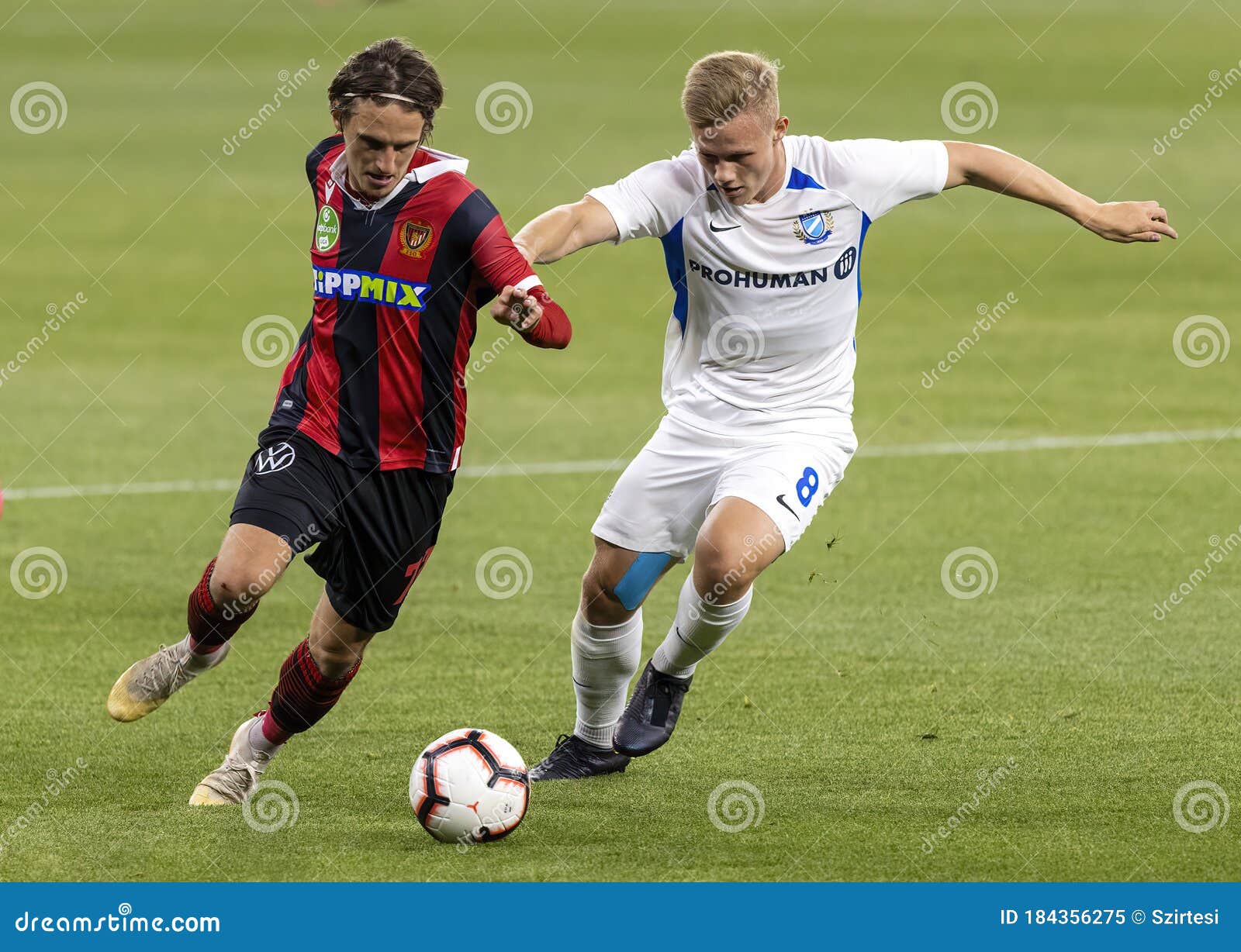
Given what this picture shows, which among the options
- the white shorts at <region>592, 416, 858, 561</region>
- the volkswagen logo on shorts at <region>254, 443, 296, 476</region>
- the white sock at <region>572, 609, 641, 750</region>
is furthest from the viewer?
the white sock at <region>572, 609, 641, 750</region>

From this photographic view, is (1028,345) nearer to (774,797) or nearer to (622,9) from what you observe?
(774,797)

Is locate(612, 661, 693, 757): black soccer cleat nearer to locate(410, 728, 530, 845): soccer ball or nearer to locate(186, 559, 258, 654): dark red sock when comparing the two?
locate(410, 728, 530, 845): soccer ball

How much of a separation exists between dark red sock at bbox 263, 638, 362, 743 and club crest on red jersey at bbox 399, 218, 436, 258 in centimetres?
149

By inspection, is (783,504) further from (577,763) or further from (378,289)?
(378,289)

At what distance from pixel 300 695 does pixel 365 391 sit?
1159 millimetres

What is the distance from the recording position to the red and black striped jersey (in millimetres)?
6207

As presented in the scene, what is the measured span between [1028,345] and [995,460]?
530 centimetres

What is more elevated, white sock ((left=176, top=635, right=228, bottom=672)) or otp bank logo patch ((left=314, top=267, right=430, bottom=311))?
otp bank logo patch ((left=314, top=267, right=430, bottom=311))

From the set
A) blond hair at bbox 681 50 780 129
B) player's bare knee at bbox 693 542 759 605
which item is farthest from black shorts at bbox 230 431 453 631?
blond hair at bbox 681 50 780 129

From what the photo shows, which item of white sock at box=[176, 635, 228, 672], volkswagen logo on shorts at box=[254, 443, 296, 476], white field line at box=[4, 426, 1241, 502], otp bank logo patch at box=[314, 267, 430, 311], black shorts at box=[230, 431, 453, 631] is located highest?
white field line at box=[4, 426, 1241, 502]

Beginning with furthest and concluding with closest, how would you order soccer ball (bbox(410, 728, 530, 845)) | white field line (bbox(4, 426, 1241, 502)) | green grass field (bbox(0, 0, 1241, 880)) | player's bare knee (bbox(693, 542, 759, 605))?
white field line (bbox(4, 426, 1241, 502)) → player's bare knee (bbox(693, 542, 759, 605)) → green grass field (bbox(0, 0, 1241, 880)) → soccer ball (bbox(410, 728, 530, 845))

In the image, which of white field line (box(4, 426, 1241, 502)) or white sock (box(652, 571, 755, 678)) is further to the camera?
white field line (box(4, 426, 1241, 502))

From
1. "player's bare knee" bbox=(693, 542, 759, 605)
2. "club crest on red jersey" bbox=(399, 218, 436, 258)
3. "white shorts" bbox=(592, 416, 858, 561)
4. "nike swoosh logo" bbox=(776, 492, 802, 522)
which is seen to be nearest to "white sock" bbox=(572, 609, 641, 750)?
"white shorts" bbox=(592, 416, 858, 561)

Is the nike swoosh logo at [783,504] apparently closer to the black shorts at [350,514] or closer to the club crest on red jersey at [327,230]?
the black shorts at [350,514]
